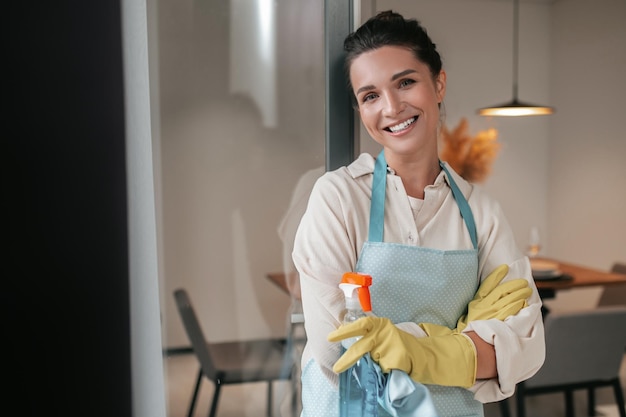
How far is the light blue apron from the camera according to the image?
97 cm

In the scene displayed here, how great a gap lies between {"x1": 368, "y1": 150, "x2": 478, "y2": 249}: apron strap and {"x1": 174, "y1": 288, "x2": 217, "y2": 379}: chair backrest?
401 millimetres

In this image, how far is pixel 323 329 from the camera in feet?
3.07

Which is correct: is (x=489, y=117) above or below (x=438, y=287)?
above

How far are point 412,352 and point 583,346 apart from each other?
1.37 metres

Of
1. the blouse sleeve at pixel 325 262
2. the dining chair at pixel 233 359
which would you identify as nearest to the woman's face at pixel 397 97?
the blouse sleeve at pixel 325 262

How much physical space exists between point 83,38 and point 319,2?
18.6 inches

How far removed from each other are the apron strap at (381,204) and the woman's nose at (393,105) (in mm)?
98

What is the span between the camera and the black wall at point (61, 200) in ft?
4.03

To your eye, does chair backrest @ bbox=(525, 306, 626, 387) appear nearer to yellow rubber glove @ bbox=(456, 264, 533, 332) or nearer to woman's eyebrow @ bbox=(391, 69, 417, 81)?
yellow rubber glove @ bbox=(456, 264, 533, 332)

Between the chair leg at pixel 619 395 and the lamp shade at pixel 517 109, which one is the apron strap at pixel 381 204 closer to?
the chair leg at pixel 619 395

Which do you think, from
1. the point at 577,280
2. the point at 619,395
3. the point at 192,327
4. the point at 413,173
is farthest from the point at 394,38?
the point at 577,280

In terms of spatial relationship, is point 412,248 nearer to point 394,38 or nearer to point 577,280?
point 394,38

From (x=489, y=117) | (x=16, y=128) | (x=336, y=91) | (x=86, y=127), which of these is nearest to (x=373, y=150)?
(x=336, y=91)

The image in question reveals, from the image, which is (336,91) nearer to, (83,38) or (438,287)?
(438,287)
